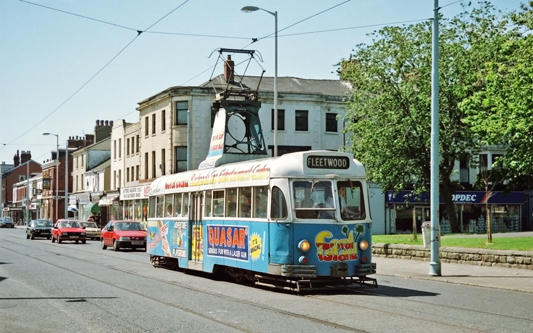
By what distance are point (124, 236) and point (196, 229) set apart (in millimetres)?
17394

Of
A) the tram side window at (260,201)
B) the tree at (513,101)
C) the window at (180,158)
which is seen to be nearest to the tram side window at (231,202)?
the tram side window at (260,201)

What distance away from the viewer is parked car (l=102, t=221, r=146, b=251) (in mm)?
37000

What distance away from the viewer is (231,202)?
18.2 m

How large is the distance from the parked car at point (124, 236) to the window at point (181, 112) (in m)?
19.3

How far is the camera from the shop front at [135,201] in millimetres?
60719

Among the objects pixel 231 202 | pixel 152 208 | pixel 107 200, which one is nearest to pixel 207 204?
pixel 231 202

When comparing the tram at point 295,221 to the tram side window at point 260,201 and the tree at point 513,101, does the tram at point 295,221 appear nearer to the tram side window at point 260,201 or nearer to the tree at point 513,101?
the tram side window at point 260,201

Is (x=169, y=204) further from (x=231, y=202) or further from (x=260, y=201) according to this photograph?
(x=260, y=201)

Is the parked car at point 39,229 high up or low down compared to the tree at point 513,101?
down

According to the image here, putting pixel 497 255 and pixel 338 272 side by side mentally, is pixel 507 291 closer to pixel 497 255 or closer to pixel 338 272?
pixel 338 272

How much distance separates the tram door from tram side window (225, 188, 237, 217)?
196 centimetres

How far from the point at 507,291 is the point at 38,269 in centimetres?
1392

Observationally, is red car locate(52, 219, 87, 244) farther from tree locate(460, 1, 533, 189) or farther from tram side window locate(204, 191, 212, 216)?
tram side window locate(204, 191, 212, 216)

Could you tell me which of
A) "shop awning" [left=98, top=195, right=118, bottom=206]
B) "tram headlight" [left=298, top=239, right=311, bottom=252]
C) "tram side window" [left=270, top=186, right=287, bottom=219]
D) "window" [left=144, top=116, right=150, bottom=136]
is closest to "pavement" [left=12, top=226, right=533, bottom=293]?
"tram headlight" [left=298, top=239, right=311, bottom=252]
